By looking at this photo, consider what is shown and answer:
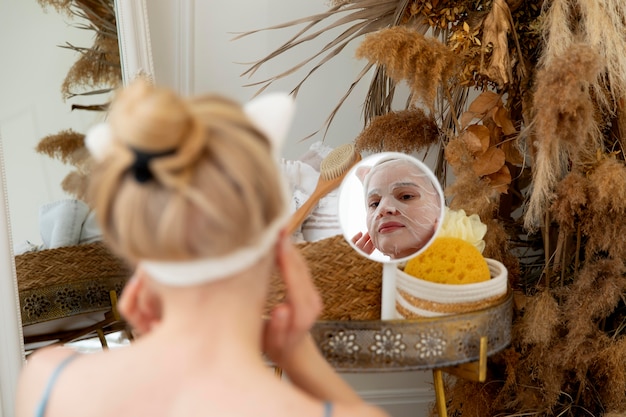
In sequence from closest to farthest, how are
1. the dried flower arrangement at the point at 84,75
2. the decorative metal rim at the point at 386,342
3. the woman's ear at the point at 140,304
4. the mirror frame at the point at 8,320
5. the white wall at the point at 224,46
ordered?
the woman's ear at the point at 140,304
the decorative metal rim at the point at 386,342
the mirror frame at the point at 8,320
the dried flower arrangement at the point at 84,75
the white wall at the point at 224,46

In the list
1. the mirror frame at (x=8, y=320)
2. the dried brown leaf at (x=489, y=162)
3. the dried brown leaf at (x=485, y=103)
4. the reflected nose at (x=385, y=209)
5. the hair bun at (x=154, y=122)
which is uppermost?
the hair bun at (x=154, y=122)

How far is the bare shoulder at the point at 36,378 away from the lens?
0.77 metres

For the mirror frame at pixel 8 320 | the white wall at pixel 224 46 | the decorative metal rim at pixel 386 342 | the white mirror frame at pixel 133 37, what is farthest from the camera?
the white wall at pixel 224 46

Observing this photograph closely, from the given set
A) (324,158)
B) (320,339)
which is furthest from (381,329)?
(324,158)

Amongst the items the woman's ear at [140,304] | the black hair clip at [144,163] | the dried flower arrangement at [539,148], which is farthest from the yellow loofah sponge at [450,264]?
the black hair clip at [144,163]

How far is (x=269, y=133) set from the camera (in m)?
0.72

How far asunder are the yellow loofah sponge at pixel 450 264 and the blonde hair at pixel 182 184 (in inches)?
24.6

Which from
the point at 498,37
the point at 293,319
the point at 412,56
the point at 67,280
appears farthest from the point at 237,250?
the point at 67,280

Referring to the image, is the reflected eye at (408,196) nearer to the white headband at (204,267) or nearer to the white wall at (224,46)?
the white headband at (204,267)

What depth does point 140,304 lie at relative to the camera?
769 mm

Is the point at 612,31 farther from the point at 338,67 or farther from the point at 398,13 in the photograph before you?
the point at 338,67

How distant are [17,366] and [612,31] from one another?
1.22 metres

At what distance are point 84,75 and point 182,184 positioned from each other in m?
1.08

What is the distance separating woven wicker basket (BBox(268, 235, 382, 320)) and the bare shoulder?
472 mm
